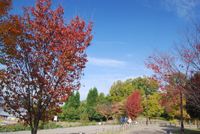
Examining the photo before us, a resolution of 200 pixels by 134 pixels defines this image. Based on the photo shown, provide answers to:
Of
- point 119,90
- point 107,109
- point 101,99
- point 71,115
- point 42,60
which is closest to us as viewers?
point 42,60

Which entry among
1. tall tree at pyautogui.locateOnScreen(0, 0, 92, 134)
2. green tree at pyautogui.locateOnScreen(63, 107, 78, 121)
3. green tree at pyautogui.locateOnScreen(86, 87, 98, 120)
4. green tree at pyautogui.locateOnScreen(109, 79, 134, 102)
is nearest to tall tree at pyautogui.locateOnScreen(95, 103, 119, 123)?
green tree at pyautogui.locateOnScreen(86, 87, 98, 120)

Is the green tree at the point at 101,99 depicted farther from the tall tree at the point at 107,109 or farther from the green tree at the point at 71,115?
the green tree at the point at 71,115

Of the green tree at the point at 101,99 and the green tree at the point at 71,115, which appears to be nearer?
the green tree at the point at 71,115

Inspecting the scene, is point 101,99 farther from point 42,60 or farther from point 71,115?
point 42,60

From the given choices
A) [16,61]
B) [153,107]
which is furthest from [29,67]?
[153,107]

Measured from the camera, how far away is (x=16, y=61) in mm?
6715

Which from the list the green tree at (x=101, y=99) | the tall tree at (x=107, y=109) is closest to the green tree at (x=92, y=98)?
the green tree at (x=101, y=99)

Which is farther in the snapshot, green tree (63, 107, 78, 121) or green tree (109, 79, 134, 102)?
green tree (109, 79, 134, 102)

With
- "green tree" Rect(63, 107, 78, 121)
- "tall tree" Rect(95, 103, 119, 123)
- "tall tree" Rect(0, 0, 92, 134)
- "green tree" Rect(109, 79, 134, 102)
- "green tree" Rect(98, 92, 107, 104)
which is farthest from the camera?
"green tree" Rect(109, 79, 134, 102)

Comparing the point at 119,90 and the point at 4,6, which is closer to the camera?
the point at 4,6

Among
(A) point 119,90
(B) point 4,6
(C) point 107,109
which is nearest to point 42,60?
(B) point 4,6

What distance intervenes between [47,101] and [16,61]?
2.12 m

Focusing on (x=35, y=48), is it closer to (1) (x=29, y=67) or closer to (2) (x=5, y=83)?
(1) (x=29, y=67)

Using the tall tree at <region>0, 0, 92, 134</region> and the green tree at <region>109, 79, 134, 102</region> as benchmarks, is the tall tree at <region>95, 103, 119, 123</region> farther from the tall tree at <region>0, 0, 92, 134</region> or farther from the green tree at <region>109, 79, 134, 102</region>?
the tall tree at <region>0, 0, 92, 134</region>
